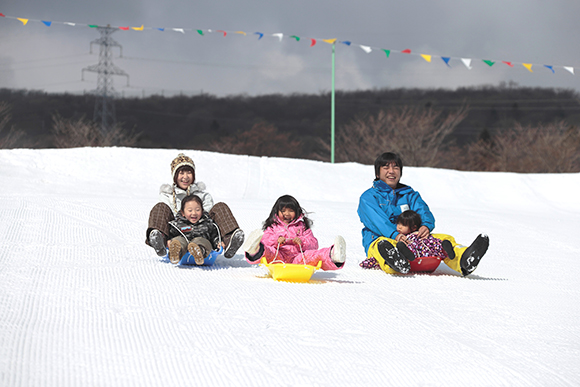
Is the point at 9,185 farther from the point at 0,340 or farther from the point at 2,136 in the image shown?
the point at 2,136

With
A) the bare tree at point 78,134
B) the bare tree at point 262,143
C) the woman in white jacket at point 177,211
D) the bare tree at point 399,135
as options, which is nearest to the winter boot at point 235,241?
the woman in white jacket at point 177,211

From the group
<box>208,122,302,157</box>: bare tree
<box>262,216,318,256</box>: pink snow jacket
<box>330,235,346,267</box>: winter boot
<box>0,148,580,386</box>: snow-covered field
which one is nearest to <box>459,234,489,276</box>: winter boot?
<box>0,148,580,386</box>: snow-covered field

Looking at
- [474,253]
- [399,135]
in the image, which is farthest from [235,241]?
[399,135]

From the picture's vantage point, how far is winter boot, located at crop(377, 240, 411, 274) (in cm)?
397

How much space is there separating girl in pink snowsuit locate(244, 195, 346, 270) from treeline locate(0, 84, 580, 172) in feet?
88.2

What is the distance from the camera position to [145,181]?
1088 centimetres

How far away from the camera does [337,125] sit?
39656 mm

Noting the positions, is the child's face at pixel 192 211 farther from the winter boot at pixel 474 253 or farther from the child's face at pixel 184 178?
the winter boot at pixel 474 253

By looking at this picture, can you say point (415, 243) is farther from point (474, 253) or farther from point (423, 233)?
point (474, 253)

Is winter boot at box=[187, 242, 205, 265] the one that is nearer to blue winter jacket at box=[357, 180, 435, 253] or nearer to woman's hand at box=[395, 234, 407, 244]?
blue winter jacket at box=[357, 180, 435, 253]

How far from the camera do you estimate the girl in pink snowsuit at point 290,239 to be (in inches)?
153

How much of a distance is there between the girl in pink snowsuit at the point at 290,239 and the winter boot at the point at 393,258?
0.38 m

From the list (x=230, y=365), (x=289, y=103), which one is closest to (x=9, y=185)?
(x=230, y=365)

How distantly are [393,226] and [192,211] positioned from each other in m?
1.51
